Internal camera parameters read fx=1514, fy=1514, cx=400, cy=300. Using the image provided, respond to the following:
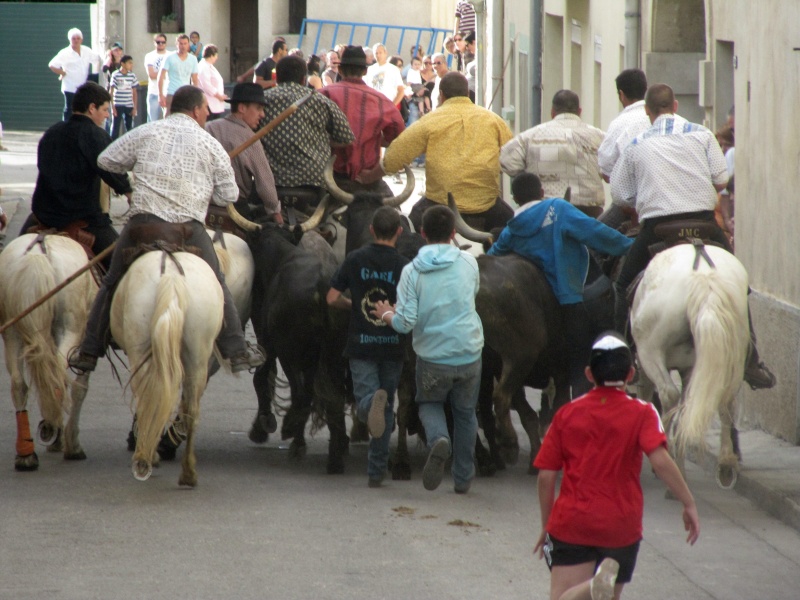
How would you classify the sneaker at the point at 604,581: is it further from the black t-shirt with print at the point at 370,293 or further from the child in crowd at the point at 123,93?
the child in crowd at the point at 123,93

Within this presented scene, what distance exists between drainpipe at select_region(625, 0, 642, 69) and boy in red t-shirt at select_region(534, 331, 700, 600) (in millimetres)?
10381

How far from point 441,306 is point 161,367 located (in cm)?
161

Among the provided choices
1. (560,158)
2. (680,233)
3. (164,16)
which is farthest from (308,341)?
(164,16)

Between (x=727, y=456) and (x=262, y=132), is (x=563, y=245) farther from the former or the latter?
(x=262, y=132)

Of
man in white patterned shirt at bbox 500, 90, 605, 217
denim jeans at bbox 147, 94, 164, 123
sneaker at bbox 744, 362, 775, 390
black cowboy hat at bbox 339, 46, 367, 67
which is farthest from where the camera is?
denim jeans at bbox 147, 94, 164, 123

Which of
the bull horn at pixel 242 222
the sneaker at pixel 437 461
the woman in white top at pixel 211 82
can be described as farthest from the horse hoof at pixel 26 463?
the woman in white top at pixel 211 82

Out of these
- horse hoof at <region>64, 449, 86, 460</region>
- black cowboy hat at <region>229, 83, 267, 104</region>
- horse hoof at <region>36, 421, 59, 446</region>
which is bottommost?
horse hoof at <region>64, 449, 86, 460</region>

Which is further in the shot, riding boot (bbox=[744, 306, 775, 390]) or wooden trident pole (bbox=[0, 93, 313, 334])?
wooden trident pole (bbox=[0, 93, 313, 334])

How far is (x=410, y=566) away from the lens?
23.9ft

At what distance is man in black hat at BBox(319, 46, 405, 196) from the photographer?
11500mm

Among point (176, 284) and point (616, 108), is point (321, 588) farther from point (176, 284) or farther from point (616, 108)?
point (616, 108)

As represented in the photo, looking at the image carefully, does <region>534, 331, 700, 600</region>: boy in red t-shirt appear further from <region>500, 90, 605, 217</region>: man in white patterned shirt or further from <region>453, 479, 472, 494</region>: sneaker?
<region>500, 90, 605, 217</region>: man in white patterned shirt

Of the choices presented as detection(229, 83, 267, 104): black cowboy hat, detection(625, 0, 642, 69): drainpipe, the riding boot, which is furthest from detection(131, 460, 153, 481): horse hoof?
detection(625, 0, 642, 69): drainpipe

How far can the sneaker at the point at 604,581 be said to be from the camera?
516 centimetres
